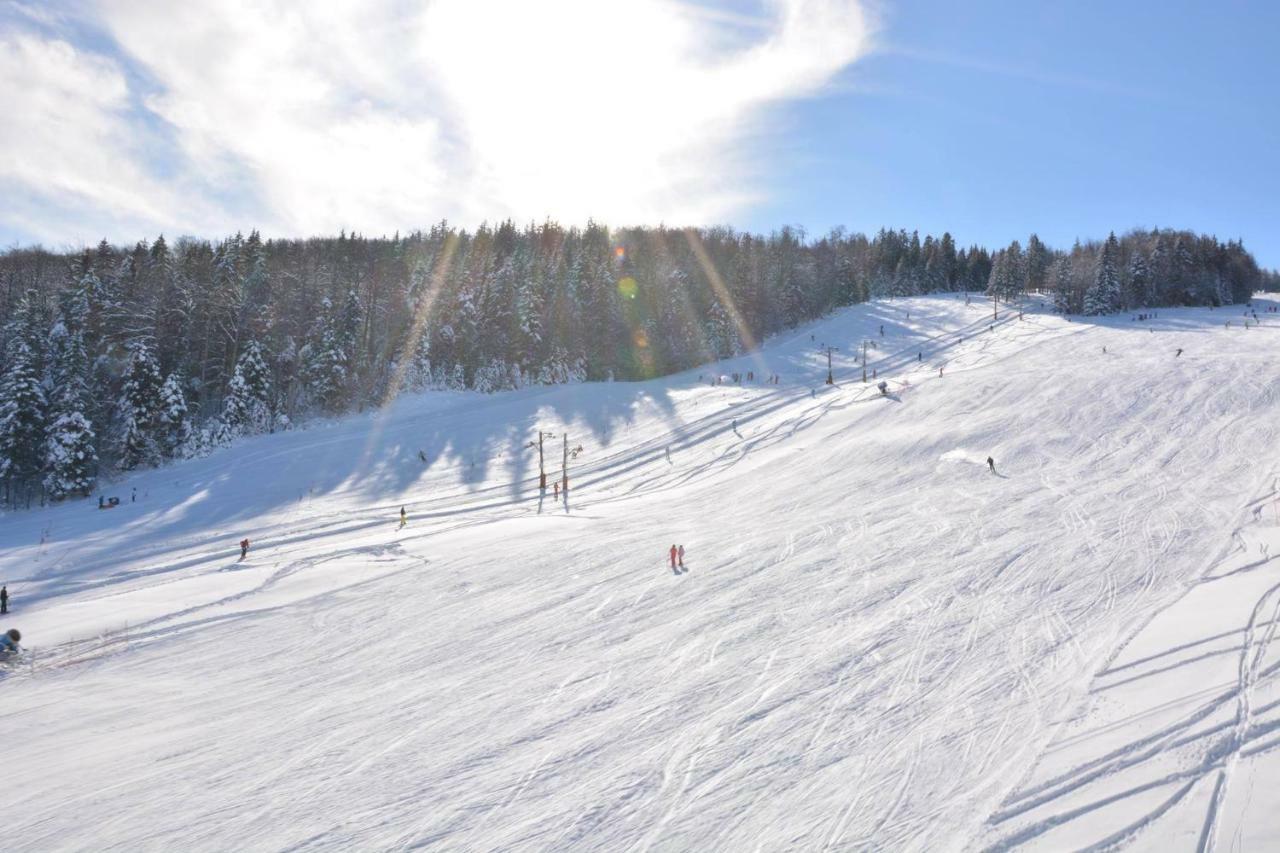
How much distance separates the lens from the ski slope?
9.12 m

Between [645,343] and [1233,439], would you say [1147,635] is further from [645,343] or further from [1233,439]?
[645,343]

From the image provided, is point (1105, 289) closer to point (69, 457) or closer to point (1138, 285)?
point (1138, 285)

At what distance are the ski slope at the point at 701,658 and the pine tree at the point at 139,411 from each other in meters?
8.12

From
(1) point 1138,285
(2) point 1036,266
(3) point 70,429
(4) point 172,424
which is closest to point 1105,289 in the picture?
(1) point 1138,285

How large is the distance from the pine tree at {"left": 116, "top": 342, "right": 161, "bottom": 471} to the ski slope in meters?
8.12

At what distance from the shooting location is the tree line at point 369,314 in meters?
40.5

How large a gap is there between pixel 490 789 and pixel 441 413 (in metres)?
42.7

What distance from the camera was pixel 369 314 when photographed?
6128 cm

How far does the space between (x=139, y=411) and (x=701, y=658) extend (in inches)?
1757

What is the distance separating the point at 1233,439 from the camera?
28422 mm

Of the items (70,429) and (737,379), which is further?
(737,379)

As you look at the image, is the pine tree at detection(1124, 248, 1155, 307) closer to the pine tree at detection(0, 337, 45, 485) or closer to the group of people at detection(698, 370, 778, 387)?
the group of people at detection(698, 370, 778, 387)

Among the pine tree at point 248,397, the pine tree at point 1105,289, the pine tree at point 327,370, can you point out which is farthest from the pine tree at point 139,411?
the pine tree at point 1105,289

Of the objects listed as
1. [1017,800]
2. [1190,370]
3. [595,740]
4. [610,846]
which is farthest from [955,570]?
[1190,370]
